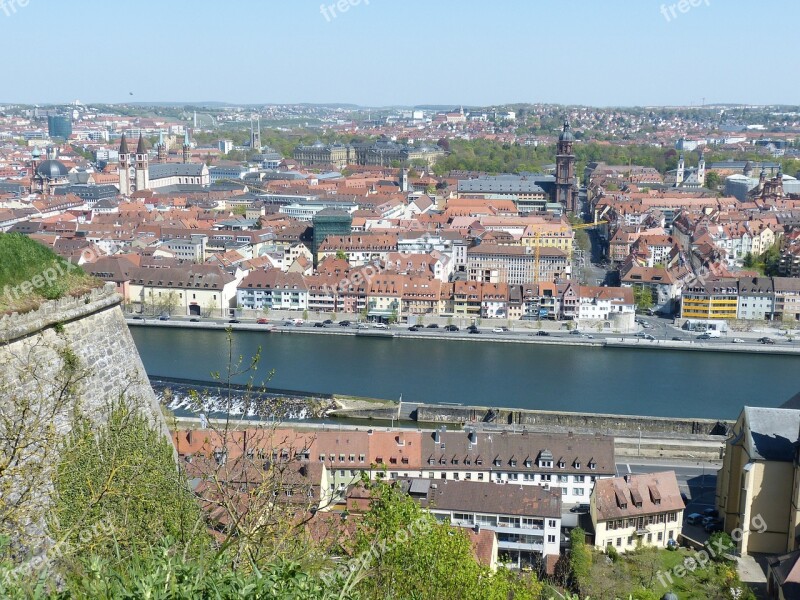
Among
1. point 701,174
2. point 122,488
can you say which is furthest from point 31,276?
point 701,174

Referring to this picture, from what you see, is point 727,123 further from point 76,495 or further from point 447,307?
point 76,495

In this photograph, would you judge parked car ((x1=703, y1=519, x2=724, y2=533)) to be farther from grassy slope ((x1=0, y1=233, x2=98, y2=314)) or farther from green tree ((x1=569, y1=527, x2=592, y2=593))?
grassy slope ((x1=0, y1=233, x2=98, y2=314))

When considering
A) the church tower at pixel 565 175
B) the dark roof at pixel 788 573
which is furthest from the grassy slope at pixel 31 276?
the church tower at pixel 565 175

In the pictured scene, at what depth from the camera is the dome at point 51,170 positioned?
2706 centimetres

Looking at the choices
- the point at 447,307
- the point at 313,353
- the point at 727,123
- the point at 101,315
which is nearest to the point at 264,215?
the point at 447,307

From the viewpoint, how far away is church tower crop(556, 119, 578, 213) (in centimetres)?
2496

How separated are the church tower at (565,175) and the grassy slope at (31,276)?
76.6 ft

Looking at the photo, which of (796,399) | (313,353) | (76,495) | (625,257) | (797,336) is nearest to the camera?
(76,495)

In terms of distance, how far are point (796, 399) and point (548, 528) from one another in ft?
9.43

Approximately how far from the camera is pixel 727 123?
58.3 m

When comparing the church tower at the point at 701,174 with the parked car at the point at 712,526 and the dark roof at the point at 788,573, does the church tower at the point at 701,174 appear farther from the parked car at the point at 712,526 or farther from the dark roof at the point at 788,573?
the dark roof at the point at 788,573

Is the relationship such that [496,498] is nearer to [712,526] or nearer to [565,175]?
[712,526]

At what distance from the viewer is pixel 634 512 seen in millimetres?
6289

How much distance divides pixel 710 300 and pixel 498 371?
4.33 m
